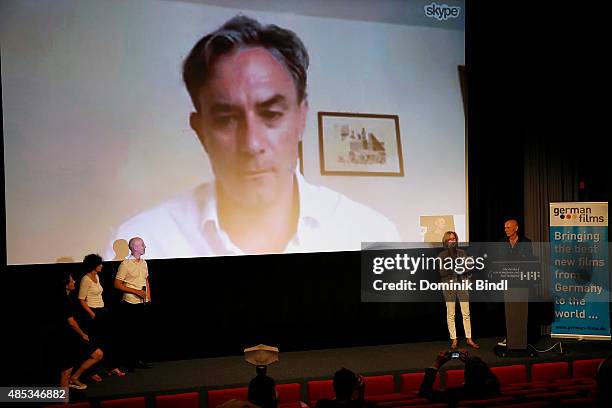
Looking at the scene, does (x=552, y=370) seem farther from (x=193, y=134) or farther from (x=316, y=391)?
(x=193, y=134)

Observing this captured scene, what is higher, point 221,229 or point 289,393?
point 221,229

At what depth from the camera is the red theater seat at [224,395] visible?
17.1 feet

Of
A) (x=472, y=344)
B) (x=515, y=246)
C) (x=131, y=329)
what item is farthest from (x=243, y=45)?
(x=472, y=344)

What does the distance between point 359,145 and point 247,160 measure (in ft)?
4.06

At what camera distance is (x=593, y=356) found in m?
6.84

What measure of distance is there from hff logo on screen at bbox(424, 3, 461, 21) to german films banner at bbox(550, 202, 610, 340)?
238 centimetres

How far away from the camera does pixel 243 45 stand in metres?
6.93

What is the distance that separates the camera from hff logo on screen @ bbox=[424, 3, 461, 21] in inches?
299

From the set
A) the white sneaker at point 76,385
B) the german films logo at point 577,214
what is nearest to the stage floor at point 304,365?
the white sneaker at point 76,385

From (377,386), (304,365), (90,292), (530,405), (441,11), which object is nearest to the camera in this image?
(530,405)

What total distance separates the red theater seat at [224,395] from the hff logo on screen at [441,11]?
4.58 m

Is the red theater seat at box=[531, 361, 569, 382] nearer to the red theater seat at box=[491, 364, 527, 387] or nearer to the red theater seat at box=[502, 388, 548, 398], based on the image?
the red theater seat at box=[491, 364, 527, 387]

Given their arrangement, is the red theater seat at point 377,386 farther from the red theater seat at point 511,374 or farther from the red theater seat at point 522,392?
the red theater seat at point 522,392

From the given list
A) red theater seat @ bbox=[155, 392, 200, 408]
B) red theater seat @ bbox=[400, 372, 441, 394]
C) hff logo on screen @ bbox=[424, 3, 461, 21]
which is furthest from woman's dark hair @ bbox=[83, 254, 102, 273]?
hff logo on screen @ bbox=[424, 3, 461, 21]
